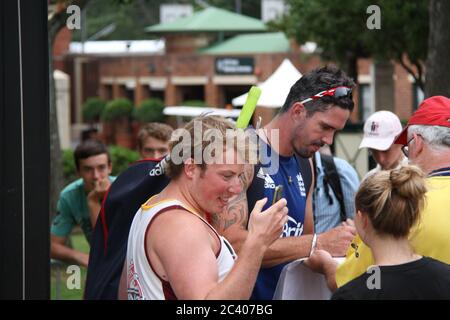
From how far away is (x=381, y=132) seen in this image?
643 cm

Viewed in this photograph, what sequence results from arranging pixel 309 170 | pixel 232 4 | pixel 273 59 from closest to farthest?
pixel 309 170
pixel 273 59
pixel 232 4

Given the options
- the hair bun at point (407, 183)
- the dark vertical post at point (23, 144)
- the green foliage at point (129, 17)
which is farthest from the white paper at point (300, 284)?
the green foliage at point (129, 17)

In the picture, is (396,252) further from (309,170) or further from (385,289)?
(309,170)

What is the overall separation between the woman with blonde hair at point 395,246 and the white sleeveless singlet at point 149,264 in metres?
0.42

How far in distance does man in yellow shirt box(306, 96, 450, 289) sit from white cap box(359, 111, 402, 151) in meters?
1.84

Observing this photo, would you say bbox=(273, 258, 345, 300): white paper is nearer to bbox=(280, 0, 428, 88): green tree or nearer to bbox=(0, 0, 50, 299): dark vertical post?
bbox=(0, 0, 50, 299): dark vertical post

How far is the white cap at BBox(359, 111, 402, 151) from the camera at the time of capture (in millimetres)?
6367

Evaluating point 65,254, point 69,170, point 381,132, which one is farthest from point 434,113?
point 69,170

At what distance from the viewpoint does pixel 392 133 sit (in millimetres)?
6418

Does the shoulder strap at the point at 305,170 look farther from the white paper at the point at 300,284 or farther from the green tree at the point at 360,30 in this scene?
the green tree at the point at 360,30

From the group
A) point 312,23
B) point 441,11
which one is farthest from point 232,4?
point 441,11

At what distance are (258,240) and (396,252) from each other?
0.55m

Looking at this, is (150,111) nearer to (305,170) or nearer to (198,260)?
(305,170)
